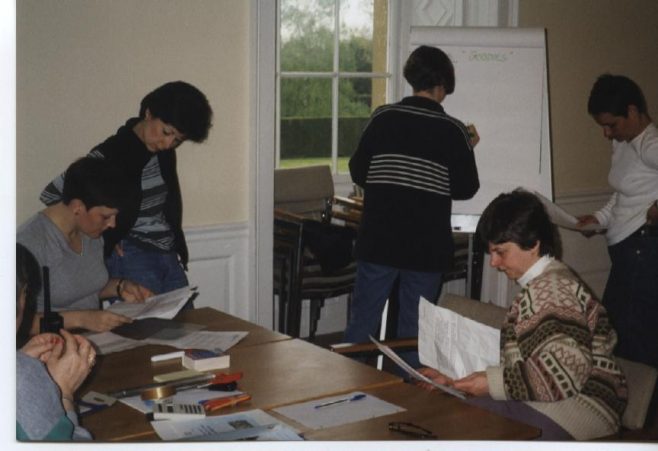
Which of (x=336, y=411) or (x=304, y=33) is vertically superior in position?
(x=304, y=33)

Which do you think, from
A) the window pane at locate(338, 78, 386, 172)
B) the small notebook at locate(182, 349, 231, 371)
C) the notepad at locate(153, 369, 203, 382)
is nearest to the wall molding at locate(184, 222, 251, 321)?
the window pane at locate(338, 78, 386, 172)

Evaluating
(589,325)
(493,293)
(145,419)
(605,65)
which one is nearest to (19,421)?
(145,419)

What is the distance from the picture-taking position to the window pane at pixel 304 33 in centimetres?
479

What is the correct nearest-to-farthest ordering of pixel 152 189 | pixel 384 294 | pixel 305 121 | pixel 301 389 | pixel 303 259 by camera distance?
pixel 301 389
pixel 152 189
pixel 384 294
pixel 303 259
pixel 305 121

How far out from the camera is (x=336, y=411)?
7.30 feet

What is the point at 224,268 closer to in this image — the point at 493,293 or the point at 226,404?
the point at 493,293

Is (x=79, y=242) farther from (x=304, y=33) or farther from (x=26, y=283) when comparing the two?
(x=304, y=33)

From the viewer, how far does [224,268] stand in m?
4.12

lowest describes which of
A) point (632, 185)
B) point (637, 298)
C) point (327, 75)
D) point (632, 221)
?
point (637, 298)

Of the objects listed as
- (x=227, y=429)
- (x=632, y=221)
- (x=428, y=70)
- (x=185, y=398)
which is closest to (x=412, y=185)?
(x=428, y=70)

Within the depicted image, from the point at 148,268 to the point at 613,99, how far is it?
85.2 inches

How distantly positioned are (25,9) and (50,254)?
3.36ft

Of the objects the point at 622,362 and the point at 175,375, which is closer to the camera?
the point at 175,375

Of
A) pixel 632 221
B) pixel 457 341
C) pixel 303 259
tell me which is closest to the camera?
pixel 457 341
